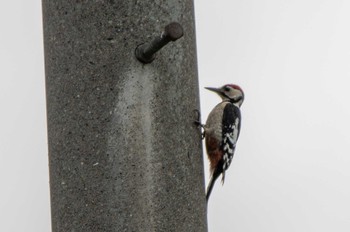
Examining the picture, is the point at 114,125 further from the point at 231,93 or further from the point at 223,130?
the point at 231,93

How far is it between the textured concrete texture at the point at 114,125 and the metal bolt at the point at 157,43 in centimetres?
4

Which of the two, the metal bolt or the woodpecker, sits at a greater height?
the metal bolt

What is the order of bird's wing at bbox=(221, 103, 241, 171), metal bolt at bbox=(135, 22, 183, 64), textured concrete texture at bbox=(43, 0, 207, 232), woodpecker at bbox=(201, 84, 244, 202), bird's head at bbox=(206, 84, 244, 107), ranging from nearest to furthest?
metal bolt at bbox=(135, 22, 183, 64), textured concrete texture at bbox=(43, 0, 207, 232), woodpecker at bbox=(201, 84, 244, 202), bird's wing at bbox=(221, 103, 241, 171), bird's head at bbox=(206, 84, 244, 107)

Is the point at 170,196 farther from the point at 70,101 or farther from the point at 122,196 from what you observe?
the point at 70,101

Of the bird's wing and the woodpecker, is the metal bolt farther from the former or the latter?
the bird's wing

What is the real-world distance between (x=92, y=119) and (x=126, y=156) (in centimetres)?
27

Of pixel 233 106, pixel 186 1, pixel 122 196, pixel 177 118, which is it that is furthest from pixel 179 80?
pixel 233 106

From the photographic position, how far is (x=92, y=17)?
A: 399cm

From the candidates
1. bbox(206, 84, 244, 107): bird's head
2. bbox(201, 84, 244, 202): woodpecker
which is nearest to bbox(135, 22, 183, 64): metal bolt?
bbox(201, 84, 244, 202): woodpecker

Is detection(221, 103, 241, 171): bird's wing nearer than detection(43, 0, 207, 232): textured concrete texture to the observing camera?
No

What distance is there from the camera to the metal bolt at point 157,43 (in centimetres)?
345

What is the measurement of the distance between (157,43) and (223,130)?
3.07 metres

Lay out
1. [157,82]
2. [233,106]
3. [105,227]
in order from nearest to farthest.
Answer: [105,227] < [157,82] < [233,106]

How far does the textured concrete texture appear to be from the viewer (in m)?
Answer: 3.80
